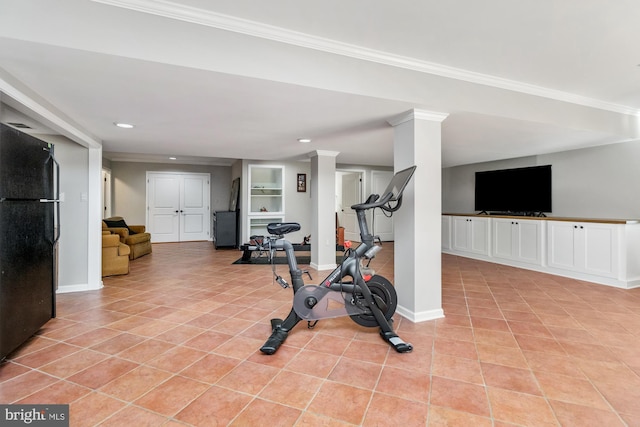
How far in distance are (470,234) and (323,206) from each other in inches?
126

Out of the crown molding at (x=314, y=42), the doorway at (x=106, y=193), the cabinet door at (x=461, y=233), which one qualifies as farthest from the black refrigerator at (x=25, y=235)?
the cabinet door at (x=461, y=233)

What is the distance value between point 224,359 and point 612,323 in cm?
342

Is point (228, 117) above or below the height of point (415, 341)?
above

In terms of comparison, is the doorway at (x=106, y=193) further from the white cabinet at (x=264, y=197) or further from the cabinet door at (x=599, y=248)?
the cabinet door at (x=599, y=248)

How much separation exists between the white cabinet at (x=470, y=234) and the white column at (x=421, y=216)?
3427mm

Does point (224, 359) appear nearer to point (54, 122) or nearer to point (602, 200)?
point (54, 122)

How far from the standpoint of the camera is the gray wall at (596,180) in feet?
13.9

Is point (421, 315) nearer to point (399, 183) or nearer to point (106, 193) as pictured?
point (399, 183)

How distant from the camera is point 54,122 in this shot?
8.63ft

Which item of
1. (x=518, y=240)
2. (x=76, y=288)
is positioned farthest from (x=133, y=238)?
(x=518, y=240)

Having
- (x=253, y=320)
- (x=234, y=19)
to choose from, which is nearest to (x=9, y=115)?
(x=234, y=19)

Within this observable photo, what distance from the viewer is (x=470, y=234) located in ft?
19.4

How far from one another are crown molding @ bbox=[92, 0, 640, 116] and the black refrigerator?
1340 millimetres

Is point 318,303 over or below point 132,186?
below
